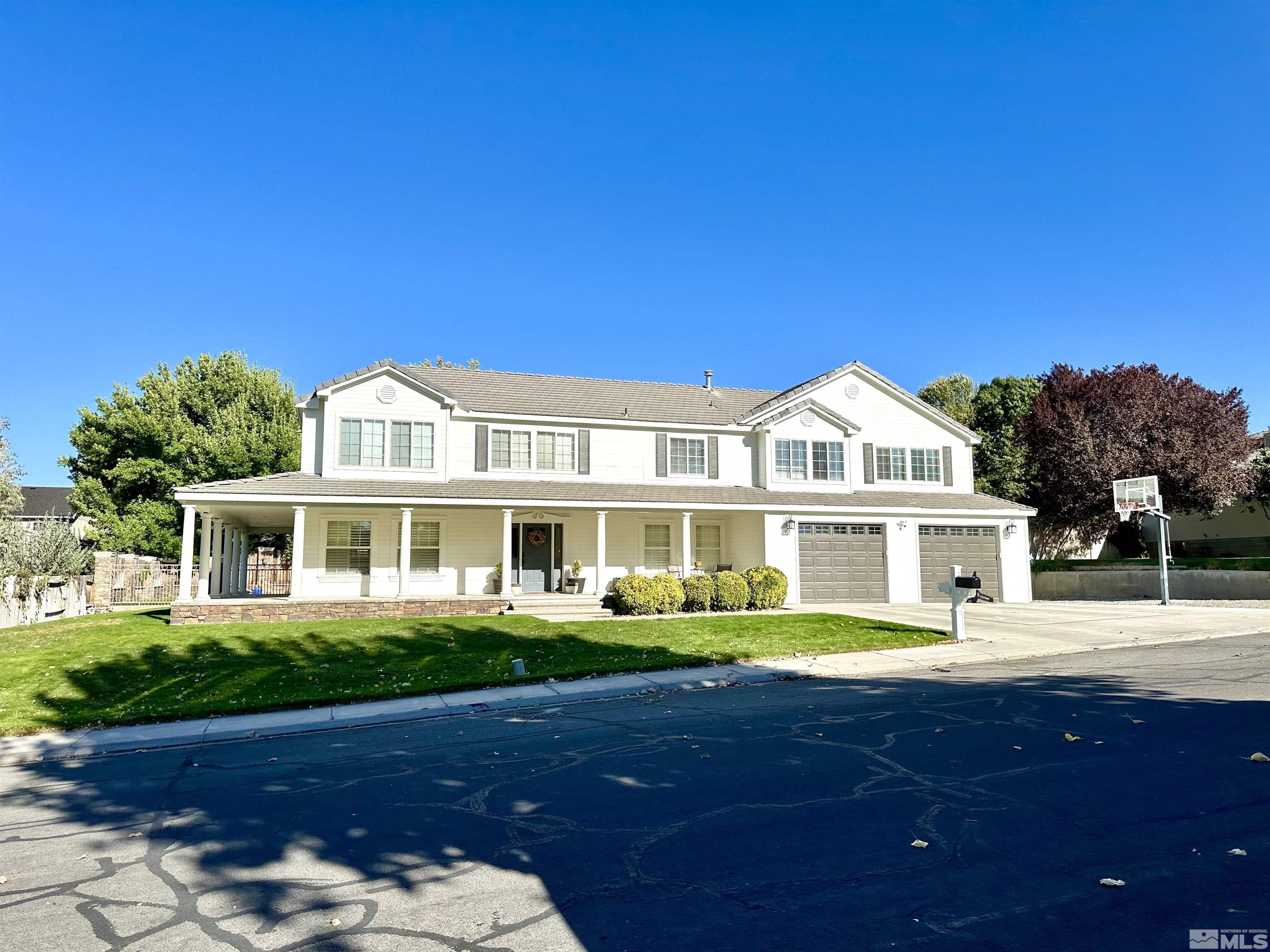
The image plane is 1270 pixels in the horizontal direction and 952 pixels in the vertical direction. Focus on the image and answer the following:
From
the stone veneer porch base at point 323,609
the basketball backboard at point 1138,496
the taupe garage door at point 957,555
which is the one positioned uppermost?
the basketball backboard at point 1138,496

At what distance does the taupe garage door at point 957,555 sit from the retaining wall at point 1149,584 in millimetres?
6671

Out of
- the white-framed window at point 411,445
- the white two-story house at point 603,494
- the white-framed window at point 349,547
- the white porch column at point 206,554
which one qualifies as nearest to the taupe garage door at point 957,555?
the white two-story house at point 603,494

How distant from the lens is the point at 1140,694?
980cm

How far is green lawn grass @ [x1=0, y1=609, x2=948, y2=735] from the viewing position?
11320 mm

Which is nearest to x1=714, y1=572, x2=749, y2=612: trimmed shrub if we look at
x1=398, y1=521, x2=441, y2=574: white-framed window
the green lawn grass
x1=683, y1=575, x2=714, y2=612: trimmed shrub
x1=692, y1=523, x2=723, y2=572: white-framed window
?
x1=683, y1=575, x2=714, y2=612: trimmed shrub

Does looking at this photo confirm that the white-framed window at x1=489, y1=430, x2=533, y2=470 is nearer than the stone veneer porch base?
No

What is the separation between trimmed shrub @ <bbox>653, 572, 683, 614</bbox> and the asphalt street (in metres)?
12.2

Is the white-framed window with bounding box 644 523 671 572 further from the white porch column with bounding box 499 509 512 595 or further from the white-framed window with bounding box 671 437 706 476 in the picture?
the white porch column with bounding box 499 509 512 595

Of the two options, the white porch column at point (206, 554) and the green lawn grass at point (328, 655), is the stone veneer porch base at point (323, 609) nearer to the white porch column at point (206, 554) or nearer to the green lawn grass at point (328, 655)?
the green lawn grass at point (328, 655)

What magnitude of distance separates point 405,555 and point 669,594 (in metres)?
7.50

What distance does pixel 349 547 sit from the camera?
23.6 meters

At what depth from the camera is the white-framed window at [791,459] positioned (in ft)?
86.6

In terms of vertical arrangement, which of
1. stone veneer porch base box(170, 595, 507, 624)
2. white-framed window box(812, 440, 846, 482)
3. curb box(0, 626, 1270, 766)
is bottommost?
curb box(0, 626, 1270, 766)

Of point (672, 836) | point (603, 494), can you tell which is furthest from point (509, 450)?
point (672, 836)
